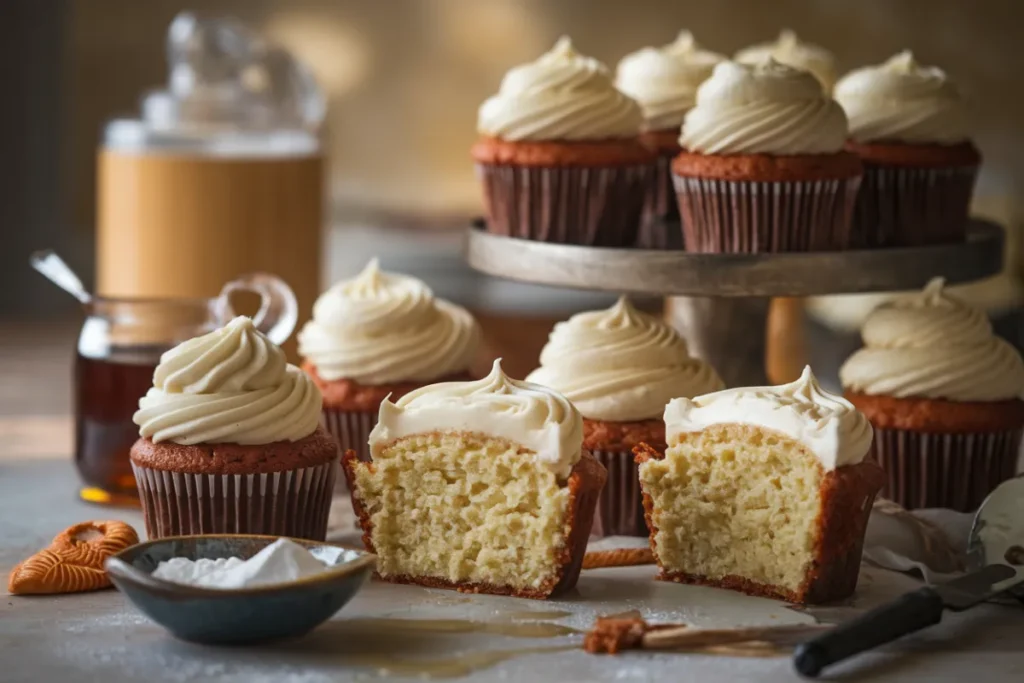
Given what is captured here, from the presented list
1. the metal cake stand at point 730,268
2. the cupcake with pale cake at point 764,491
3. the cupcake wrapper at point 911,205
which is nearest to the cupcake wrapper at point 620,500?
the cupcake with pale cake at point 764,491

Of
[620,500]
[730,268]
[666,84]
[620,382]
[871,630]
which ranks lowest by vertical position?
[620,500]

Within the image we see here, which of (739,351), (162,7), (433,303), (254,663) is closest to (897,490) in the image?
(739,351)

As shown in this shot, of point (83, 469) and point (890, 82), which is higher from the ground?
point (890, 82)

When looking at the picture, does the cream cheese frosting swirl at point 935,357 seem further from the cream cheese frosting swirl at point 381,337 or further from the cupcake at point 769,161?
the cream cheese frosting swirl at point 381,337

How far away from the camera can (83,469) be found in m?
3.07

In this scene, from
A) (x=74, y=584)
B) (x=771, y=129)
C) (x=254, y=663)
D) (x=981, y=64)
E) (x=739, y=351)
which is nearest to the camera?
(x=254, y=663)

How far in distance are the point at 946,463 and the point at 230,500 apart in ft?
4.40

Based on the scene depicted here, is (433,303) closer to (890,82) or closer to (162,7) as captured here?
(890,82)

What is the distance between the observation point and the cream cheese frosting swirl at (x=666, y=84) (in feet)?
10.8

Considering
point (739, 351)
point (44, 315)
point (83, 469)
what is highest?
point (739, 351)

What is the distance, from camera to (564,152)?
3045 millimetres

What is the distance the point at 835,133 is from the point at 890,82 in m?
0.30

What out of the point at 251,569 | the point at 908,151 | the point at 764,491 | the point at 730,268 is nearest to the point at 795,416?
the point at 764,491

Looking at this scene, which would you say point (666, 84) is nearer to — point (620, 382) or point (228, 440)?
point (620, 382)
